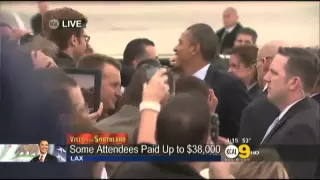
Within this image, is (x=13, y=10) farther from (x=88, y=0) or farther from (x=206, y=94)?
(x=206, y=94)

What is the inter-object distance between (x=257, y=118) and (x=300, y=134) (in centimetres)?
16

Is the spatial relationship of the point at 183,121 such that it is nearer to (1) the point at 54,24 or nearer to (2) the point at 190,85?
(2) the point at 190,85

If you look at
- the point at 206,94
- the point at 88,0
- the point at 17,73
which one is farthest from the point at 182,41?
the point at 17,73

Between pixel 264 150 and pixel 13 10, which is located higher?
pixel 13 10

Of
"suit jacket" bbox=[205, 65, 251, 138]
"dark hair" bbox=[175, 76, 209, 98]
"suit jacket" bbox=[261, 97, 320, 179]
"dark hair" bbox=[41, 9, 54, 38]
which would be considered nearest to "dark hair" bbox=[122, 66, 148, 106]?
"dark hair" bbox=[175, 76, 209, 98]

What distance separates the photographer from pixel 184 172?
7.40ft

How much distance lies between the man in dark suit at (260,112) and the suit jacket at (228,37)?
10cm

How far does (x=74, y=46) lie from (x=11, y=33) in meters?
0.22

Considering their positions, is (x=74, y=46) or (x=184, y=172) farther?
(x=74, y=46)

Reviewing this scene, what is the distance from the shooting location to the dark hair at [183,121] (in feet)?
7.41

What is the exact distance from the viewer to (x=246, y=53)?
7.89ft

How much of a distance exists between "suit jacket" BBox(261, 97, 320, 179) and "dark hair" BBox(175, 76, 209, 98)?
11.3 inches
